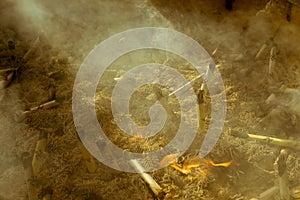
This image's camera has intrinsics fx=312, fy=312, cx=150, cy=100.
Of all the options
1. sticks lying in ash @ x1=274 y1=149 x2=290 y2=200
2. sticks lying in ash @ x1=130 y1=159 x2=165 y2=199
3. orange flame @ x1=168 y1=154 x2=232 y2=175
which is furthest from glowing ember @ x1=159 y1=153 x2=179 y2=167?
sticks lying in ash @ x1=274 y1=149 x2=290 y2=200

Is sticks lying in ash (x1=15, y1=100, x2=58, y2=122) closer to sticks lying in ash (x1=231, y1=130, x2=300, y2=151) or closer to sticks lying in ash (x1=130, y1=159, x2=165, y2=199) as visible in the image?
sticks lying in ash (x1=130, y1=159, x2=165, y2=199)

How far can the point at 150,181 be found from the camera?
177 inches

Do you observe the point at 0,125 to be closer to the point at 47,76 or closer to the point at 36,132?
the point at 36,132

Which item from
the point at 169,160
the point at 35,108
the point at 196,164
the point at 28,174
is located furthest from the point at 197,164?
the point at 35,108

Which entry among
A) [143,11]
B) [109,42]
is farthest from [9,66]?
[143,11]

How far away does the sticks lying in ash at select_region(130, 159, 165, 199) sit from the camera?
4.38 metres

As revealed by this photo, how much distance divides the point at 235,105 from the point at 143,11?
325 centimetres

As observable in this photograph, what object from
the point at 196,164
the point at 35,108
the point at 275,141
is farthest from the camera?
the point at 35,108

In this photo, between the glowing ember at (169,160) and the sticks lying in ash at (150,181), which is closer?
the sticks lying in ash at (150,181)

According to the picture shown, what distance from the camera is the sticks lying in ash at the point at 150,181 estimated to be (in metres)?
4.38

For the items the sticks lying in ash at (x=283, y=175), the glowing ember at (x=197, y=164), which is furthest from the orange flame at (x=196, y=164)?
the sticks lying in ash at (x=283, y=175)

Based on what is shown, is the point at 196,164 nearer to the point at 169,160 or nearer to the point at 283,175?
the point at 169,160

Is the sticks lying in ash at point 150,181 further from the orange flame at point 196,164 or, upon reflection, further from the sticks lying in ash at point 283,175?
the sticks lying in ash at point 283,175

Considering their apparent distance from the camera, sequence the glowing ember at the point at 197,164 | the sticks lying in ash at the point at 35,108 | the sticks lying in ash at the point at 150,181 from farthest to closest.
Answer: the sticks lying in ash at the point at 35,108
the glowing ember at the point at 197,164
the sticks lying in ash at the point at 150,181
